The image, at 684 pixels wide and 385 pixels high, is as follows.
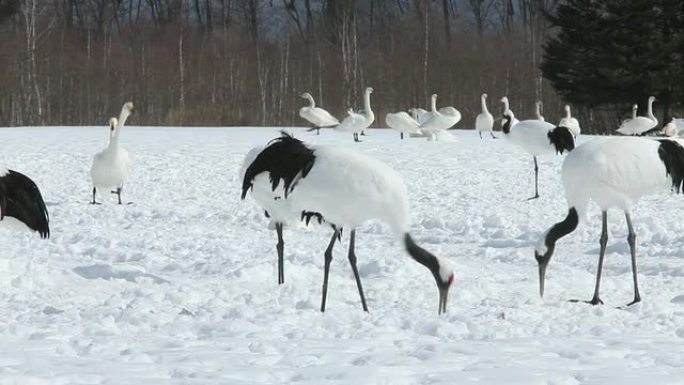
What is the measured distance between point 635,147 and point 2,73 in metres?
36.7

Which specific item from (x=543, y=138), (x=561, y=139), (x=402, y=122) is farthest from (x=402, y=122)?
(x=561, y=139)

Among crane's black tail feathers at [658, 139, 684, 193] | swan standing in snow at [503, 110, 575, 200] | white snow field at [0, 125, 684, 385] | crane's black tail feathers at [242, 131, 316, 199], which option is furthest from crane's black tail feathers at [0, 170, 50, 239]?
swan standing in snow at [503, 110, 575, 200]

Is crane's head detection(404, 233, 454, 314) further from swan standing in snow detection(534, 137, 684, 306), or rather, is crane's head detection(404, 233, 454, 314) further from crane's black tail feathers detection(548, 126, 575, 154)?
crane's black tail feathers detection(548, 126, 575, 154)

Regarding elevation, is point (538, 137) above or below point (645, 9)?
below

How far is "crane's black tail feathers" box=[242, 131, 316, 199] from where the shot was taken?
6.80m

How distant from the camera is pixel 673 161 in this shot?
7.84m

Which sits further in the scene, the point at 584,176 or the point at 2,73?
the point at 2,73

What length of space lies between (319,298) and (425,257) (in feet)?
2.97

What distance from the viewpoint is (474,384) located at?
4453mm

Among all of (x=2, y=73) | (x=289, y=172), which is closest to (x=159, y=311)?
(x=289, y=172)

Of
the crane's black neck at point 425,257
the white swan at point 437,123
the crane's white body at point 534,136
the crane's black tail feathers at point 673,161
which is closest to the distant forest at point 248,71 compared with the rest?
the white swan at point 437,123

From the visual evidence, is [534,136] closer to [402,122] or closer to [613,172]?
[613,172]

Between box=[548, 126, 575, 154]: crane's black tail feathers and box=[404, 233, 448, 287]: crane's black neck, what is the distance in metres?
9.84

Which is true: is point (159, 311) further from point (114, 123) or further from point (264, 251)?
point (114, 123)
